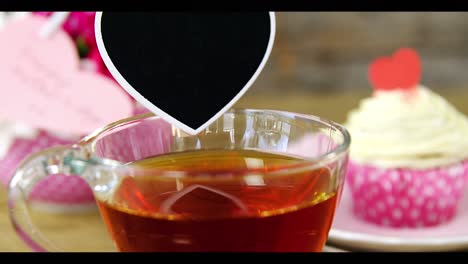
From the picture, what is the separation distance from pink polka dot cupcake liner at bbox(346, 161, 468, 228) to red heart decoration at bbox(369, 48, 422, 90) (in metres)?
0.15

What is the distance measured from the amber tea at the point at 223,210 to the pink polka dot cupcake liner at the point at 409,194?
565 mm

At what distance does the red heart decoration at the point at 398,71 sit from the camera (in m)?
1.07

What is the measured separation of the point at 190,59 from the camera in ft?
1.64

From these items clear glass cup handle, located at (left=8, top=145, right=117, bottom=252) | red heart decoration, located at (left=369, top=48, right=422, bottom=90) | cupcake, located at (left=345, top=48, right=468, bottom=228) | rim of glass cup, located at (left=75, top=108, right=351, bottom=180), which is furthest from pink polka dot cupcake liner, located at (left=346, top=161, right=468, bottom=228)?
clear glass cup handle, located at (left=8, top=145, right=117, bottom=252)

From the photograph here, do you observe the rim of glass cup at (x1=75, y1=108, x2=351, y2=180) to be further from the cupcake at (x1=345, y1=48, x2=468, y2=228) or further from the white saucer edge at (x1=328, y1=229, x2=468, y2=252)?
the cupcake at (x1=345, y1=48, x2=468, y2=228)

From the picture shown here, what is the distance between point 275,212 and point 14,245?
0.44m

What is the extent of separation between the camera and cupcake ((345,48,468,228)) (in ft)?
3.36

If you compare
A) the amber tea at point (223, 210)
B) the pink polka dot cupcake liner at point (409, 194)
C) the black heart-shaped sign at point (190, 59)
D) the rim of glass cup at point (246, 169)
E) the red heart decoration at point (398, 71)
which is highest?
the black heart-shaped sign at point (190, 59)

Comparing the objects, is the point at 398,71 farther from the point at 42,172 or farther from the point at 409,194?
the point at 42,172

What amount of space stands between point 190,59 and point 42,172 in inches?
5.3

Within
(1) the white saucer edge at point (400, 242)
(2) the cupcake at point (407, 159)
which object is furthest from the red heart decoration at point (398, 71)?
(1) the white saucer edge at point (400, 242)

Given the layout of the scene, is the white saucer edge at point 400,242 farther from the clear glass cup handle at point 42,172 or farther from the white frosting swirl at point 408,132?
the clear glass cup handle at point 42,172
